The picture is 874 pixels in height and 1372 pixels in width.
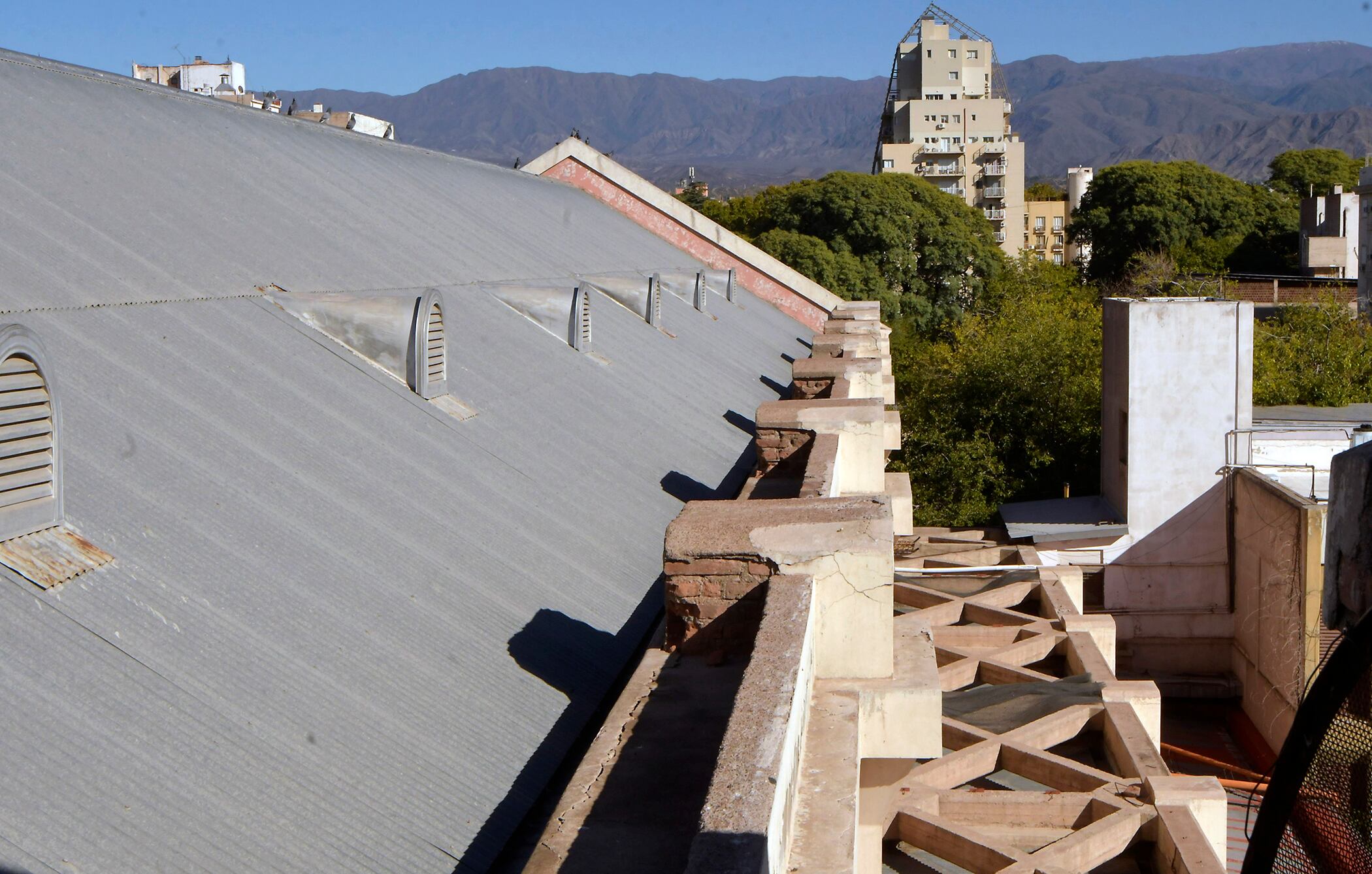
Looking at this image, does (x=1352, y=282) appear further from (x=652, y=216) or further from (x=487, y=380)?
(x=487, y=380)

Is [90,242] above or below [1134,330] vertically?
Answer: above

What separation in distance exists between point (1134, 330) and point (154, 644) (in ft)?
75.0

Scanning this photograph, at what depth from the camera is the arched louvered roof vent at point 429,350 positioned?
894 cm

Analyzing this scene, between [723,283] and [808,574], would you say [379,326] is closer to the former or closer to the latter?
[808,574]

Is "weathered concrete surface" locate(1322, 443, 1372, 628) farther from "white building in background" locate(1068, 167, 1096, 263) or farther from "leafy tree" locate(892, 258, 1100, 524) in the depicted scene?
"white building in background" locate(1068, 167, 1096, 263)

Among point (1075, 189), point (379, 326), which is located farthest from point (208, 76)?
point (1075, 189)

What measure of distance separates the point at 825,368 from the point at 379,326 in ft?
19.5

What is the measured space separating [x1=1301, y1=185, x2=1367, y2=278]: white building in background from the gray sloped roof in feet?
191

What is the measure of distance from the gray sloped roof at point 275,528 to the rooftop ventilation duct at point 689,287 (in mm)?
7171

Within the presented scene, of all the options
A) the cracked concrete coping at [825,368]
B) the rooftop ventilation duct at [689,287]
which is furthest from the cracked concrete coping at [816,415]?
the rooftop ventilation duct at [689,287]

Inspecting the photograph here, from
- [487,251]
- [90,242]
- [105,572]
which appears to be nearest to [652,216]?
[487,251]

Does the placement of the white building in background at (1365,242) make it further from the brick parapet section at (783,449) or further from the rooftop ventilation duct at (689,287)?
the brick parapet section at (783,449)

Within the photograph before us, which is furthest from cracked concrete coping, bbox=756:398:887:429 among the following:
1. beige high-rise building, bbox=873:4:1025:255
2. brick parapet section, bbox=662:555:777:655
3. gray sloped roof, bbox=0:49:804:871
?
beige high-rise building, bbox=873:4:1025:255

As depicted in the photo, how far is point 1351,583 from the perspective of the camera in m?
2.78
